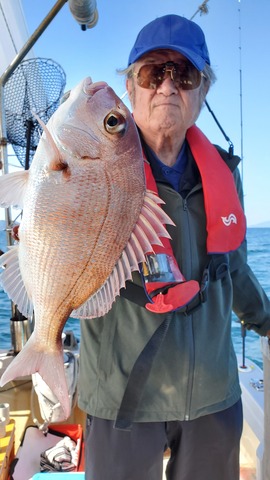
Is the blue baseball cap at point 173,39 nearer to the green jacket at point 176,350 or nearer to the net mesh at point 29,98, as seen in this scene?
the green jacket at point 176,350

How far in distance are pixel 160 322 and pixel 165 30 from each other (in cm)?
117

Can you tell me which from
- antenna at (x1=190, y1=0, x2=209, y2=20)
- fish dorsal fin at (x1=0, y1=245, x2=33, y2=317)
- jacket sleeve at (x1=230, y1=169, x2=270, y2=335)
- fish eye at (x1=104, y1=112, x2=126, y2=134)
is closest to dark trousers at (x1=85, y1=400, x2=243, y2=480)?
jacket sleeve at (x1=230, y1=169, x2=270, y2=335)

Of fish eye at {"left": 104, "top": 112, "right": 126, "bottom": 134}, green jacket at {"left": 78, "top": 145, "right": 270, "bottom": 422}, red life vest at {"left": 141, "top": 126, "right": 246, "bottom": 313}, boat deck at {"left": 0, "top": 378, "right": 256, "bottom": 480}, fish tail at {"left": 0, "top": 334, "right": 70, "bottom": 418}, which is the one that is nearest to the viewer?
fish tail at {"left": 0, "top": 334, "right": 70, "bottom": 418}

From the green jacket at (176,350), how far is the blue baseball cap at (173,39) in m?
0.53

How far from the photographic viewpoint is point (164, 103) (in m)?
1.58

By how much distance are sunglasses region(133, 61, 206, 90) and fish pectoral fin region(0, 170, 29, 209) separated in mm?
713

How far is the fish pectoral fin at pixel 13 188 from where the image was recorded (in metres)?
1.16

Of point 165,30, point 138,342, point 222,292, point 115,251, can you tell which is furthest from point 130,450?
point 165,30

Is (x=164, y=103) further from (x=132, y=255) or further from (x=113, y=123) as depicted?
(x=132, y=255)

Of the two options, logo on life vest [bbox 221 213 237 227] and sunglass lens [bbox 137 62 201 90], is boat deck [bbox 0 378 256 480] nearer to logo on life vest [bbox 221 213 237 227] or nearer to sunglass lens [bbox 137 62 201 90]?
logo on life vest [bbox 221 213 237 227]

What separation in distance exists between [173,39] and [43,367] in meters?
1.31

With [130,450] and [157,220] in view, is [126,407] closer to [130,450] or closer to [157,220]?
[130,450]

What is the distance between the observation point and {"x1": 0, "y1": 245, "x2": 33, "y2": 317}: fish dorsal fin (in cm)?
122

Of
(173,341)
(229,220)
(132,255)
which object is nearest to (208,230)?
(229,220)
